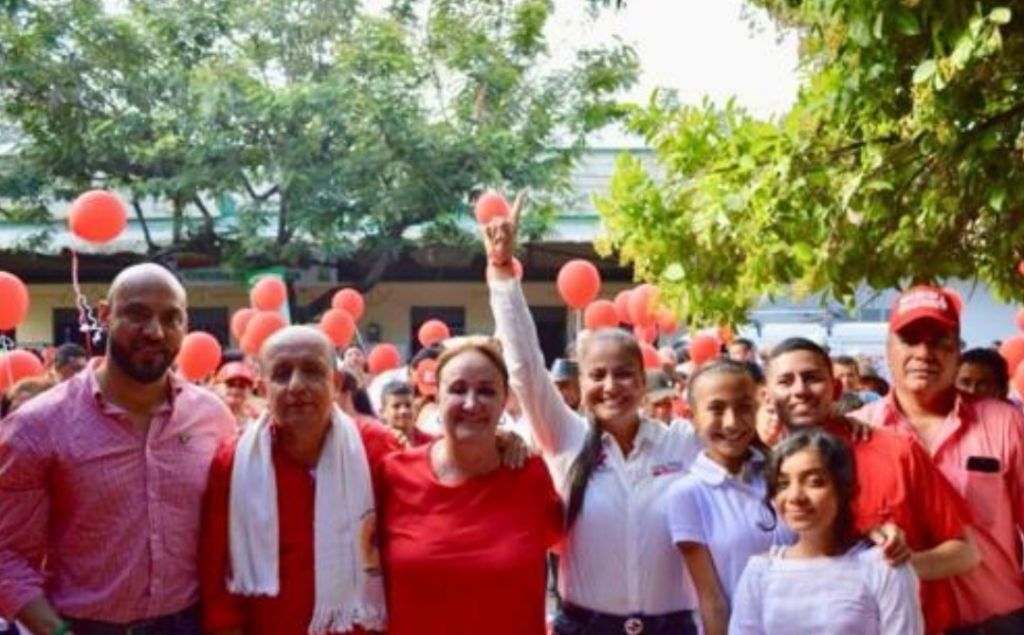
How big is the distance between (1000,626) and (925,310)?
3.28ft

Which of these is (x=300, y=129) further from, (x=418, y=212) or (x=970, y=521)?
(x=970, y=521)

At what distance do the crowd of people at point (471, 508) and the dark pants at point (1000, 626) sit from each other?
0.04ft

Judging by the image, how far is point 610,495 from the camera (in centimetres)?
407

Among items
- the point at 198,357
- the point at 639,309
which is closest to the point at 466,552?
the point at 198,357

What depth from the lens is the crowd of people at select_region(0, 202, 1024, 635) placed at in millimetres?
3721

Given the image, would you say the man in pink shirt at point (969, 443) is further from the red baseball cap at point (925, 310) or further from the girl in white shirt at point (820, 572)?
the girl in white shirt at point (820, 572)

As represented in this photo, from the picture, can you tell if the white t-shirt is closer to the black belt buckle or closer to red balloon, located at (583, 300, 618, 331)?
the black belt buckle

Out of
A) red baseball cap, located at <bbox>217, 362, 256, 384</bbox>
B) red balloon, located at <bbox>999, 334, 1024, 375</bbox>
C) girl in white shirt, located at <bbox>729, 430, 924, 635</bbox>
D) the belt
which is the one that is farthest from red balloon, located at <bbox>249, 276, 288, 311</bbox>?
girl in white shirt, located at <bbox>729, 430, 924, 635</bbox>

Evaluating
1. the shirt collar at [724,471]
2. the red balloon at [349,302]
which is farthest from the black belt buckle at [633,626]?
the red balloon at [349,302]

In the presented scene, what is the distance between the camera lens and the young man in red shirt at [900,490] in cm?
386

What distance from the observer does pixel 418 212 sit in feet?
55.1

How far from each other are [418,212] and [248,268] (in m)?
2.56

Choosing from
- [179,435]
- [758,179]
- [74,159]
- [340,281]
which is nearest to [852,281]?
[758,179]

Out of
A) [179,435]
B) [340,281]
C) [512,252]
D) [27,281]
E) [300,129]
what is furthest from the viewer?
[27,281]
